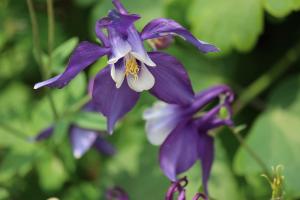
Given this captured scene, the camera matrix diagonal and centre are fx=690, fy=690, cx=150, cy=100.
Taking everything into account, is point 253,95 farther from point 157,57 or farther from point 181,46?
point 157,57

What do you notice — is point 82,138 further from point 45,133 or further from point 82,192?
point 82,192

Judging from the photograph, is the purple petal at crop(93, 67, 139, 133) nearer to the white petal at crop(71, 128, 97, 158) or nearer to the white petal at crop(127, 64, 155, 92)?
the white petal at crop(127, 64, 155, 92)

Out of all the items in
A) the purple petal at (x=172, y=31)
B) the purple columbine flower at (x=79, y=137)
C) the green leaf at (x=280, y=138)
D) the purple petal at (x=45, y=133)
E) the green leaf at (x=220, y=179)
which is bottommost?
the green leaf at (x=220, y=179)

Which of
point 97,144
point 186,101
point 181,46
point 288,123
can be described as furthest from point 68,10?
point 186,101

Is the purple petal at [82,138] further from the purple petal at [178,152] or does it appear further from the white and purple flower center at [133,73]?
the white and purple flower center at [133,73]

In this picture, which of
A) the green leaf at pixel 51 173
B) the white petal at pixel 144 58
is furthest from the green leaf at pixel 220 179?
the white petal at pixel 144 58

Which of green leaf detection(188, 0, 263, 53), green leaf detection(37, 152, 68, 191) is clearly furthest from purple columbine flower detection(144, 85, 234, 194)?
green leaf detection(37, 152, 68, 191)

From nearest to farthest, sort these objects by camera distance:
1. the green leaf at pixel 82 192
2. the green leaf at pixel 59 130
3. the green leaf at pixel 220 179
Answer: the green leaf at pixel 59 130, the green leaf at pixel 220 179, the green leaf at pixel 82 192

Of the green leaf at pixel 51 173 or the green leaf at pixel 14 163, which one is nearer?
the green leaf at pixel 14 163

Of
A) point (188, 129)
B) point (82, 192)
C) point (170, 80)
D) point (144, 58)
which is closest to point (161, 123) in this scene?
point (188, 129)
